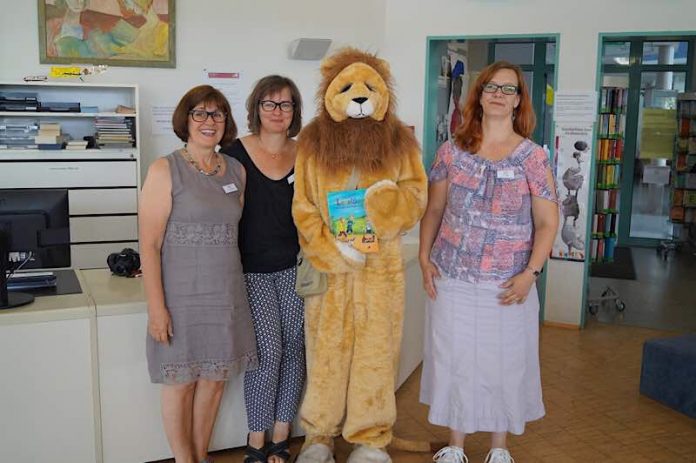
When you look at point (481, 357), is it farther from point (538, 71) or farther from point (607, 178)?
point (538, 71)

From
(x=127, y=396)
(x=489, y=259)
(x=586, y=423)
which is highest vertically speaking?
(x=489, y=259)

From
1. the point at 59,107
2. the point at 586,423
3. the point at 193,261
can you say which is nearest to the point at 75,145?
the point at 59,107

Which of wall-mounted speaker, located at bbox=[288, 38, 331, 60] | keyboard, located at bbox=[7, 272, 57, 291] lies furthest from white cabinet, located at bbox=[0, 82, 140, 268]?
keyboard, located at bbox=[7, 272, 57, 291]

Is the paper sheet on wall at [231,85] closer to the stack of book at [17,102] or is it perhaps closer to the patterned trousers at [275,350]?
the stack of book at [17,102]

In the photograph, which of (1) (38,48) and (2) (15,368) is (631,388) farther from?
(1) (38,48)

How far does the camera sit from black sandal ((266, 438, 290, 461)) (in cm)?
279

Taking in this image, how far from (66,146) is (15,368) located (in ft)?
8.85

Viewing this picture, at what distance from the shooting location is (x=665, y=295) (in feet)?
21.0

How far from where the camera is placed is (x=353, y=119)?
8.26 ft

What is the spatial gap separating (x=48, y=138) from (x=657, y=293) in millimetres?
5415

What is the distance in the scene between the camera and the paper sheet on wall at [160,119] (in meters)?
5.31

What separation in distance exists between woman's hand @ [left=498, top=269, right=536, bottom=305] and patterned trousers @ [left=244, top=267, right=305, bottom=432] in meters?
0.79

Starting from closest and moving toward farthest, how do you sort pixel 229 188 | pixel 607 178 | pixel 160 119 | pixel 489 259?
pixel 229 188 < pixel 489 259 < pixel 160 119 < pixel 607 178

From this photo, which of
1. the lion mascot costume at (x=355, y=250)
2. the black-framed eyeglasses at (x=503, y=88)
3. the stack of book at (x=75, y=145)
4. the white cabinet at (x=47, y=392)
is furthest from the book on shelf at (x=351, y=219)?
the stack of book at (x=75, y=145)
